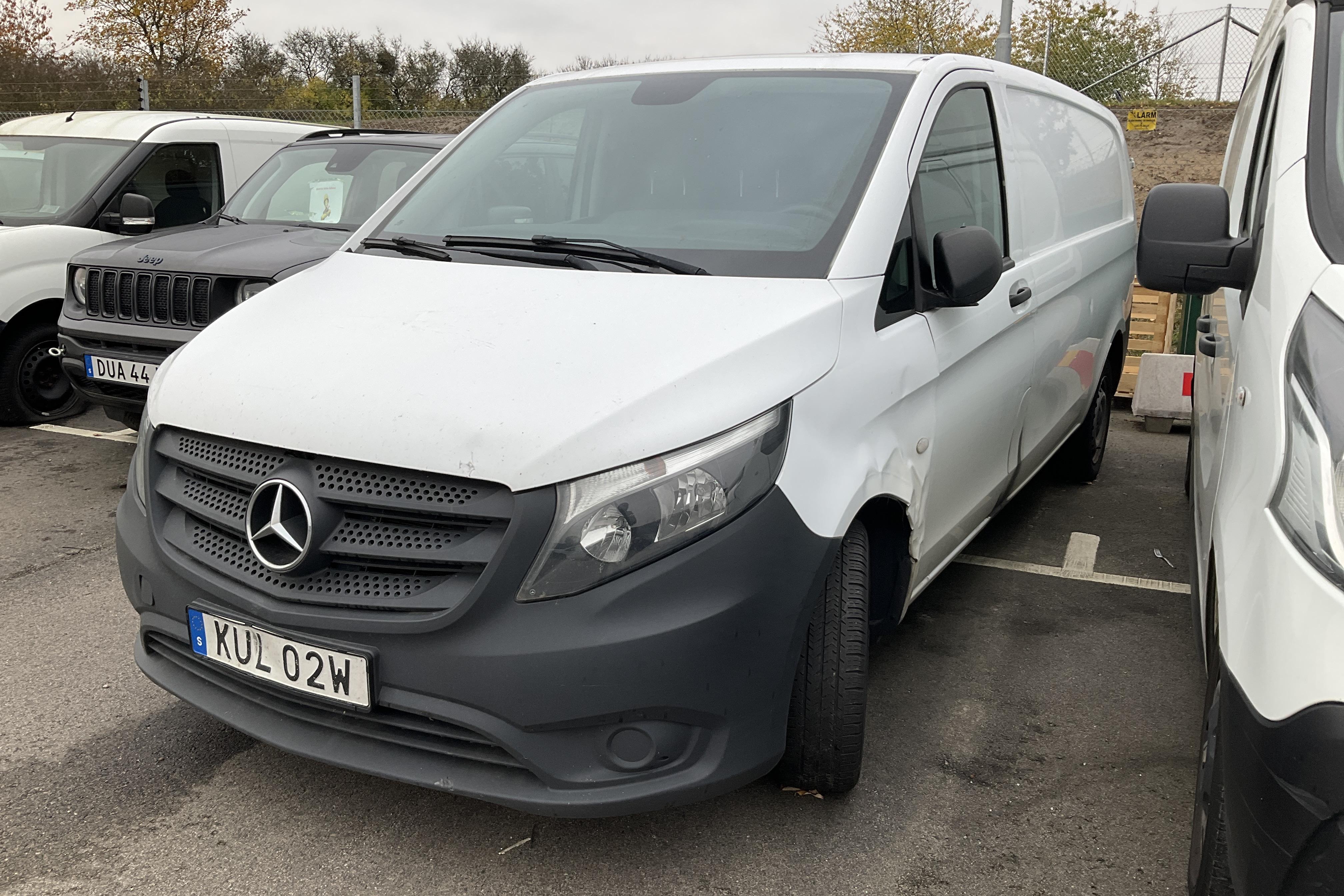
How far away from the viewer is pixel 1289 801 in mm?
1477

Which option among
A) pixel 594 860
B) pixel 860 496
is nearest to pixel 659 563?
pixel 860 496

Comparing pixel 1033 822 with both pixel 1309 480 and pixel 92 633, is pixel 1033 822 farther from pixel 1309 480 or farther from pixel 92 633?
pixel 92 633

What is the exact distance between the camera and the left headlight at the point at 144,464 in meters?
2.64

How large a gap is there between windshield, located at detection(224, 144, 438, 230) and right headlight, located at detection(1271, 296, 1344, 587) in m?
5.23

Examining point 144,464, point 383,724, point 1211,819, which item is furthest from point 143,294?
point 1211,819

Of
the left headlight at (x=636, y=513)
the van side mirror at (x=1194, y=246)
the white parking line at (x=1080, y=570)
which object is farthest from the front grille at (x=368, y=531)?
the white parking line at (x=1080, y=570)

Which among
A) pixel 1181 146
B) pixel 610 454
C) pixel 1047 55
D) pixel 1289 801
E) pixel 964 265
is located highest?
pixel 1047 55

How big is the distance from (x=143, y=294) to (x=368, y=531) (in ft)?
12.8

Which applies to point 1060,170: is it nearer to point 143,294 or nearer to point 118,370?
point 143,294

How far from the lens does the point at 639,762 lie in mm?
2193

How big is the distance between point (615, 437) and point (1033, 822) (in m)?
1.43

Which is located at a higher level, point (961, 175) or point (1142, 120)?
point (1142, 120)

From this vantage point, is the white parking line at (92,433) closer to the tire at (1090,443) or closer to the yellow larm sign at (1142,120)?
the tire at (1090,443)

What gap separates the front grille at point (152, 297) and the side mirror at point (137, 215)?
1.07 m
